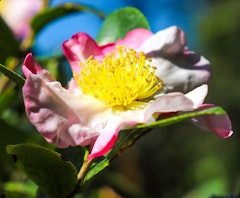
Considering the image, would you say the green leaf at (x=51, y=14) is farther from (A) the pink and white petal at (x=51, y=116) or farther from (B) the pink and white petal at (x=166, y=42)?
(A) the pink and white petal at (x=51, y=116)

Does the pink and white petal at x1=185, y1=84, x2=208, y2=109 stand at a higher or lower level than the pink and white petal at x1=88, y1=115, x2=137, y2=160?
higher

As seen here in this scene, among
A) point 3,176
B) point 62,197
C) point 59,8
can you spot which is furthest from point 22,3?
point 62,197

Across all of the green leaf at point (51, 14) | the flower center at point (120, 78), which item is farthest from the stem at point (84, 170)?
the green leaf at point (51, 14)

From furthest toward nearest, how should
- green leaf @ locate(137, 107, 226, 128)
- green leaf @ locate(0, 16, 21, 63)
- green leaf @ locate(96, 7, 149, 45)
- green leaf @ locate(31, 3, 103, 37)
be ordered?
green leaf @ locate(31, 3, 103, 37) → green leaf @ locate(0, 16, 21, 63) → green leaf @ locate(96, 7, 149, 45) → green leaf @ locate(137, 107, 226, 128)

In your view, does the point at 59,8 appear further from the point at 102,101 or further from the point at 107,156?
the point at 107,156

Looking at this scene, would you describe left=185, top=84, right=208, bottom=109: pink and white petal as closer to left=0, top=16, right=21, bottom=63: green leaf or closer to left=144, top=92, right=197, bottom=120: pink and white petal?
left=144, top=92, right=197, bottom=120: pink and white petal

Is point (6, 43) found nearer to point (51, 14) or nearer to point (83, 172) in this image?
point (51, 14)

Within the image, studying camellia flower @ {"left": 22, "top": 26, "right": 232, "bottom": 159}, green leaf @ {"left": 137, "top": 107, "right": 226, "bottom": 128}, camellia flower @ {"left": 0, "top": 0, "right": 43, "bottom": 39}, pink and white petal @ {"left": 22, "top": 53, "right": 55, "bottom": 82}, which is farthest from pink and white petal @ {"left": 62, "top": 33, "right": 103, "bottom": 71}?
camellia flower @ {"left": 0, "top": 0, "right": 43, "bottom": 39}

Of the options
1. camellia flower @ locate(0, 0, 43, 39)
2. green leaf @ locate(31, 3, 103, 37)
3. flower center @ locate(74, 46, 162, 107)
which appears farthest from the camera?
camellia flower @ locate(0, 0, 43, 39)
